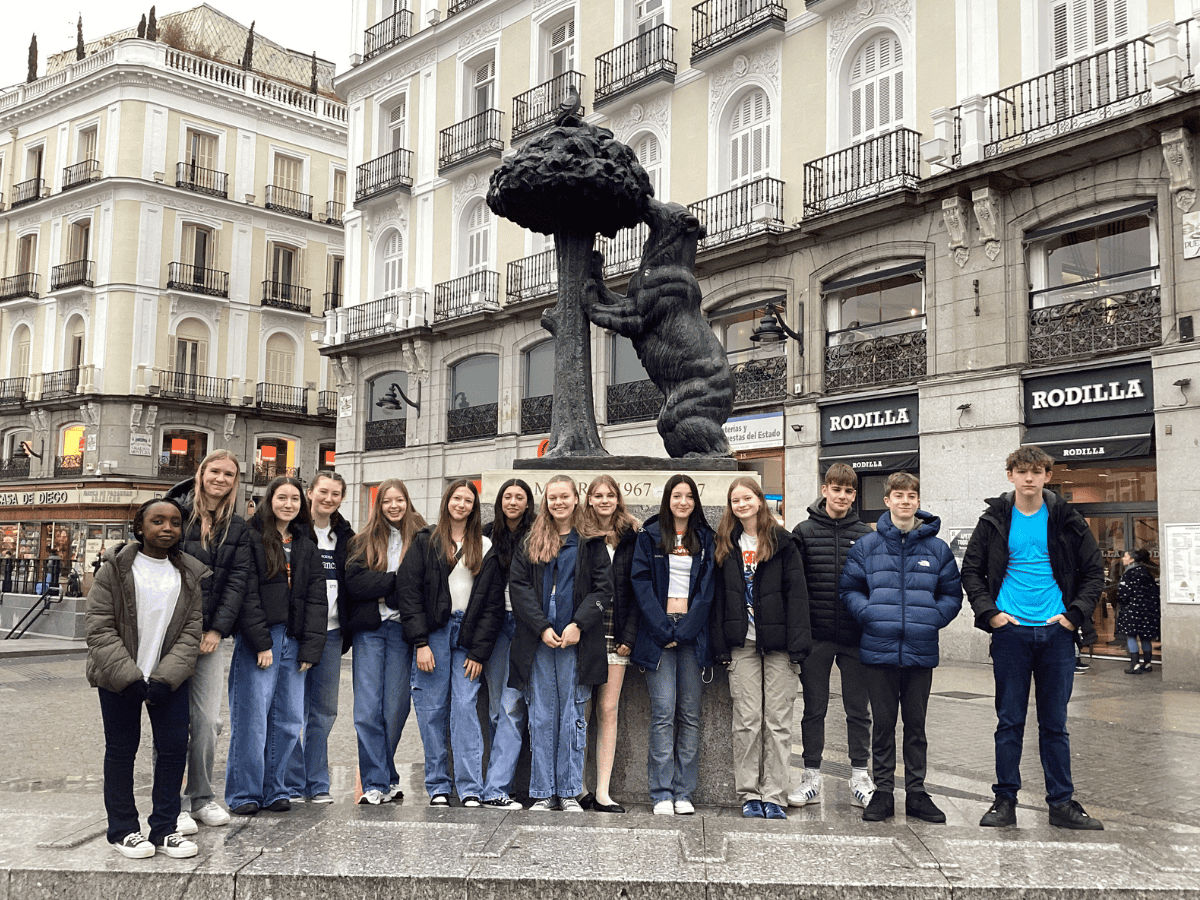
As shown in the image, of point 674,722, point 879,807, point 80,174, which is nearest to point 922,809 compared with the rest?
point 879,807

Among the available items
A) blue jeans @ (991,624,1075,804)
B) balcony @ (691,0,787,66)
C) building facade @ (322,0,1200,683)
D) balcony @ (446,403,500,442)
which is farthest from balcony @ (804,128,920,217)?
blue jeans @ (991,624,1075,804)

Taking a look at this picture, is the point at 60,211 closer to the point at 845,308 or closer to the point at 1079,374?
the point at 845,308

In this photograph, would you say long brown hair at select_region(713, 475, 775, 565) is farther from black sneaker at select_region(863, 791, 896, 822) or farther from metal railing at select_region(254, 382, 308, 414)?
metal railing at select_region(254, 382, 308, 414)

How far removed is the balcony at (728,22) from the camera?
19.5 m

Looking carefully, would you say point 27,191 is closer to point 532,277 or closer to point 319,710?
point 532,277

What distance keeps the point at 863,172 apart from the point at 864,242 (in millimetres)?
1222

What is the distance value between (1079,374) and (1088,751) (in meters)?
8.10

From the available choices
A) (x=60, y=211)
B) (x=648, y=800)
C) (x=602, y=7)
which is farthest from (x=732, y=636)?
(x=60, y=211)

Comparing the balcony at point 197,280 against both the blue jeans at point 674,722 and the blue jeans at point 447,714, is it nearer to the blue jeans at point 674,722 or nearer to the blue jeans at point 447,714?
the blue jeans at point 447,714

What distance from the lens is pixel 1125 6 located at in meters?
15.2

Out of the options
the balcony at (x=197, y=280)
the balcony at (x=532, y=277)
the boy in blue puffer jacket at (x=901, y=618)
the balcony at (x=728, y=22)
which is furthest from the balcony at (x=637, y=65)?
the balcony at (x=197, y=280)

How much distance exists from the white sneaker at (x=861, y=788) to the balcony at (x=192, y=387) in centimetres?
3407

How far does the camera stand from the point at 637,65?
22.3 metres

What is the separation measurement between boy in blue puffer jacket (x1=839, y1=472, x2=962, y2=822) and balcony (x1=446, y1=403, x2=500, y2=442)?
1939 cm
